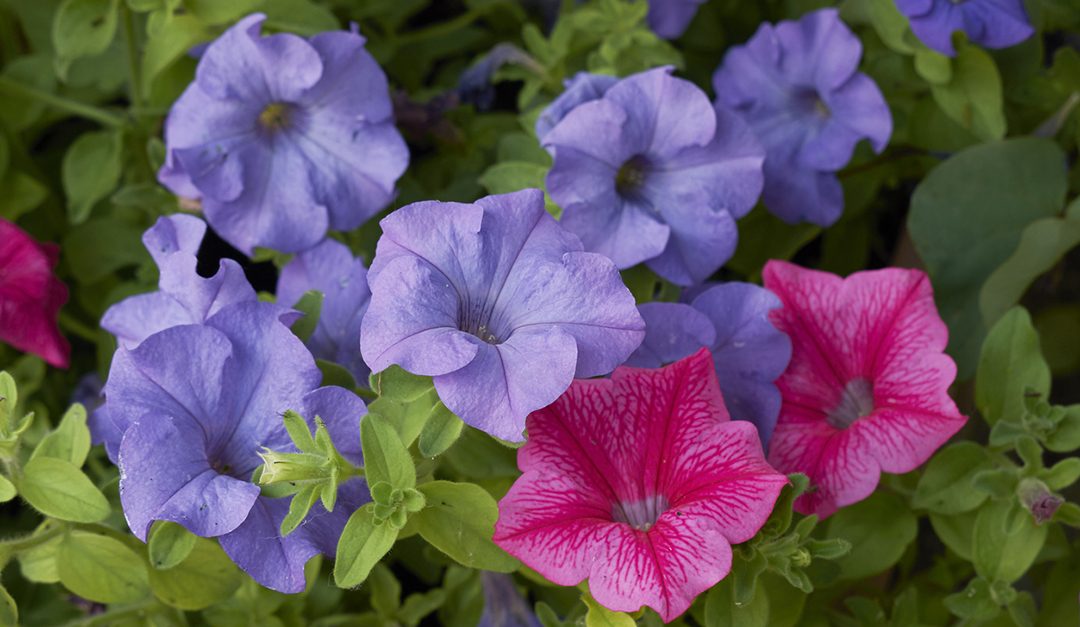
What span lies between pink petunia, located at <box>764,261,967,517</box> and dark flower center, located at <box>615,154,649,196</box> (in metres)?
0.14

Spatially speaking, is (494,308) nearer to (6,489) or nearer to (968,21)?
(6,489)

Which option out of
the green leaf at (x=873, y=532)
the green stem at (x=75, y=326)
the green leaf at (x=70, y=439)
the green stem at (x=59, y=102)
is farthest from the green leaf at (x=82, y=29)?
the green leaf at (x=873, y=532)

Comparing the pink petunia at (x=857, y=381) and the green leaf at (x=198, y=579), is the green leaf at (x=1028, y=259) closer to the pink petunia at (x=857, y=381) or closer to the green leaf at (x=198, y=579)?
Answer: the pink petunia at (x=857, y=381)

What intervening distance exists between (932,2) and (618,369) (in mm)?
477

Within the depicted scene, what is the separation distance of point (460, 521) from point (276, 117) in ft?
1.39

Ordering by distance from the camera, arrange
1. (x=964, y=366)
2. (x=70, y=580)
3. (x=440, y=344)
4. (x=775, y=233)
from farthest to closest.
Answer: (x=775, y=233), (x=964, y=366), (x=70, y=580), (x=440, y=344)

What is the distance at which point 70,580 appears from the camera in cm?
73

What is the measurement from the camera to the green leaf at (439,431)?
0.64 metres

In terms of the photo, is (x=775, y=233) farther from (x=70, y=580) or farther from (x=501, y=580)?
(x=70, y=580)

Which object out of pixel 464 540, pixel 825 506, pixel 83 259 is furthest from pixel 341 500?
pixel 83 259

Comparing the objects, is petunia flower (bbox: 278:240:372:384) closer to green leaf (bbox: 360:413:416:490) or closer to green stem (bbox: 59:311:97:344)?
green leaf (bbox: 360:413:416:490)

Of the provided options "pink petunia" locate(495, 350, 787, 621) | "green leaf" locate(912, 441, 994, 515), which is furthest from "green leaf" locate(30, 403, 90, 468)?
"green leaf" locate(912, 441, 994, 515)

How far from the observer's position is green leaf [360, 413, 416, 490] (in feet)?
2.07

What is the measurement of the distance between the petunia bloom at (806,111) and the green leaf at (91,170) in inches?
22.1
